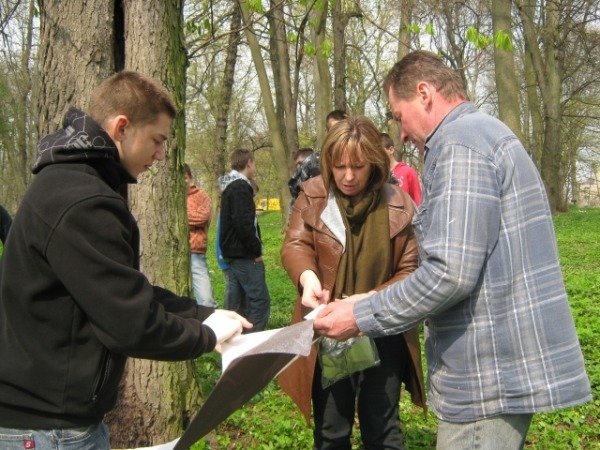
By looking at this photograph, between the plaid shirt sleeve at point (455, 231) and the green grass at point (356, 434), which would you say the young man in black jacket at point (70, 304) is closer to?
the plaid shirt sleeve at point (455, 231)

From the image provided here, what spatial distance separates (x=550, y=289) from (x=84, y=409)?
1.49 meters

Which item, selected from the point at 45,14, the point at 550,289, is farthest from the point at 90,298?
the point at 45,14

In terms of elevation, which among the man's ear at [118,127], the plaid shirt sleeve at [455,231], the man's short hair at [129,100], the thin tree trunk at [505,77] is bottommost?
the plaid shirt sleeve at [455,231]

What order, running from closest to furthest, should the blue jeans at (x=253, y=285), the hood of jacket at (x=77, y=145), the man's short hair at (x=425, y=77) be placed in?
1. the hood of jacket at (x=77, y=145)
2. the man's short hair at (x=425, y=77)
3. the blue jeans at (x=253, y=285)

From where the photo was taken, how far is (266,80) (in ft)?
49.2

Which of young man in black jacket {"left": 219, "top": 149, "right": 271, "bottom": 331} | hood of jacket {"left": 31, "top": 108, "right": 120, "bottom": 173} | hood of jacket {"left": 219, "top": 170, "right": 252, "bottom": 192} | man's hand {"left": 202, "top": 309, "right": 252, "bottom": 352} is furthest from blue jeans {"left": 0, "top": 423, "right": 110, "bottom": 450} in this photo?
hood of jacket {"left": 219, "top": 170, "right": 252, "bottom": 192}

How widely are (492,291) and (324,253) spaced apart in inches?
45.4

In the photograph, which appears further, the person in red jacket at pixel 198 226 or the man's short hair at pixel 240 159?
the person in red jacket at pixel 198 226

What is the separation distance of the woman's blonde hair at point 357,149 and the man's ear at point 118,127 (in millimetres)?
1275

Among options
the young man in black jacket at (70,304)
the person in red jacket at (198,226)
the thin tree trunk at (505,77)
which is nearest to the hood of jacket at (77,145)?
the young man in black jacket at (70,304)

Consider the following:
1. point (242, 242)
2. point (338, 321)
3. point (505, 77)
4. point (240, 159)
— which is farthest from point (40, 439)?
point (505, 77)

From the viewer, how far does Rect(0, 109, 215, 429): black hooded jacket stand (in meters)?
1.73

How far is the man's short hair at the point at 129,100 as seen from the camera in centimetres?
200

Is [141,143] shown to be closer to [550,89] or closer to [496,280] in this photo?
[496,280]
